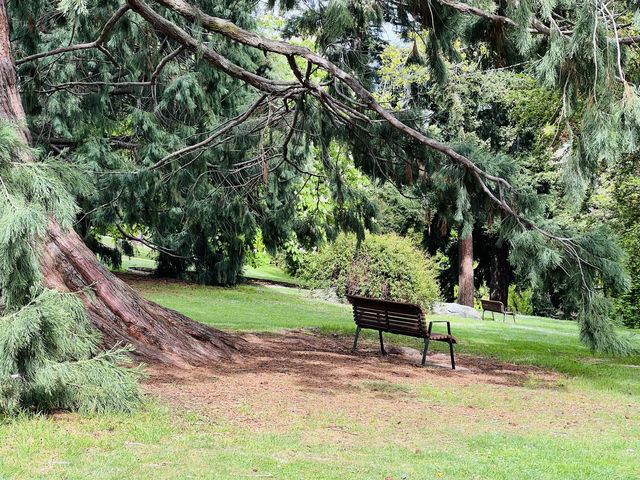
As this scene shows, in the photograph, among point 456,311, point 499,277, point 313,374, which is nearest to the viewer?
point 313,374

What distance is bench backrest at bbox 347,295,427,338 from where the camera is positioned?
29.9 ft

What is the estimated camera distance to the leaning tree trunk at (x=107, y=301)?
257 inches

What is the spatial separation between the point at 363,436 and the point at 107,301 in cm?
330

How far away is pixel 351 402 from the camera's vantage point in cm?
639

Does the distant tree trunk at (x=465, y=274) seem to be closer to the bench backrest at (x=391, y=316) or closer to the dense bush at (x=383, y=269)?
the dense bush at (x=383, y=269)

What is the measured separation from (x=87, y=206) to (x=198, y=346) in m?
5.95

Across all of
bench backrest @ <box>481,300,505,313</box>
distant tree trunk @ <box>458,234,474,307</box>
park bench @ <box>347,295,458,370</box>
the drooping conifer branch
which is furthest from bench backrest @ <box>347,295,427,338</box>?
distant tree trunk @ <box>458,234,474,307</box>

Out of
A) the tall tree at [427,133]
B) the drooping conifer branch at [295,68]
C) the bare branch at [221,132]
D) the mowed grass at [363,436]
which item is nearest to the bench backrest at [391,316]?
the mowed grass at [363,436]

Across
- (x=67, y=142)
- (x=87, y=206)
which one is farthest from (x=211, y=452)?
(x=67, y=142)

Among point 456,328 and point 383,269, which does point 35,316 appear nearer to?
point 456,328

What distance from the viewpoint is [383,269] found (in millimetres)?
19484

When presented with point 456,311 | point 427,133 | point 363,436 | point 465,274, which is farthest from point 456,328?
point 363,436

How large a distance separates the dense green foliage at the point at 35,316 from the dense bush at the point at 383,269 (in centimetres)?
1433

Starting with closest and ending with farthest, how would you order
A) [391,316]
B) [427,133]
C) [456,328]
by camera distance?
1. [427,133]
2. [391,316]
3. [456,328]
